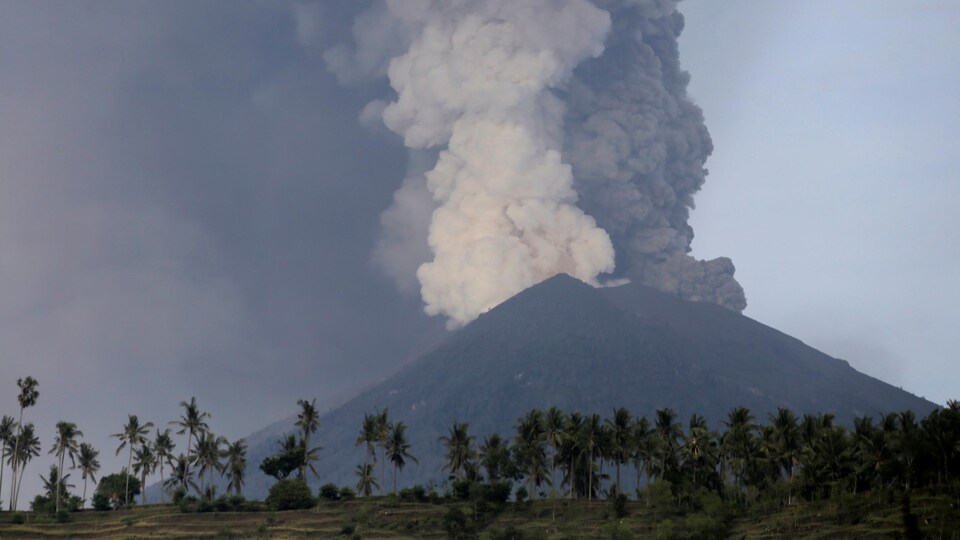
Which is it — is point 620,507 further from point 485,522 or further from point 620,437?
point 485,522

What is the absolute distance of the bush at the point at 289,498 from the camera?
5778 inches

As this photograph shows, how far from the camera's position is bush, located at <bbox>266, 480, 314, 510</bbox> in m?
147

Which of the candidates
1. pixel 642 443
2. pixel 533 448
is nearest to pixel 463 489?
pixel 533 448

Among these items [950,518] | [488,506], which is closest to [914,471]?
[950,518]

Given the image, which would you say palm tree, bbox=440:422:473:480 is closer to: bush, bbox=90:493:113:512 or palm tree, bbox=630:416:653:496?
palm tree, bbox=630:416:653:496

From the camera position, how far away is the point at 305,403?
16775cm

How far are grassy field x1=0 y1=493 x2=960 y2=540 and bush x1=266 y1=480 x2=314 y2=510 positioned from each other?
3.25 m

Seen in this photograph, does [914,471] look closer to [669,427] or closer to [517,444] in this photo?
[669,427]

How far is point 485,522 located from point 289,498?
29.7 m

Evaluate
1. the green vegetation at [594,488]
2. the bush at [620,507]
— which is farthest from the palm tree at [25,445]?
the bush at [620,507]

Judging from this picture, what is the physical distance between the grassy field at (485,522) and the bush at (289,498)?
3251 millimetres

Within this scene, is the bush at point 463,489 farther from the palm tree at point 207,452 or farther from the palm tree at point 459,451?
the palm tree at point 207,452

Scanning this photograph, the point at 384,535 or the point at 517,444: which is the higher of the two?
the point at 517,444

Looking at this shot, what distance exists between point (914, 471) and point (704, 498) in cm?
2418
